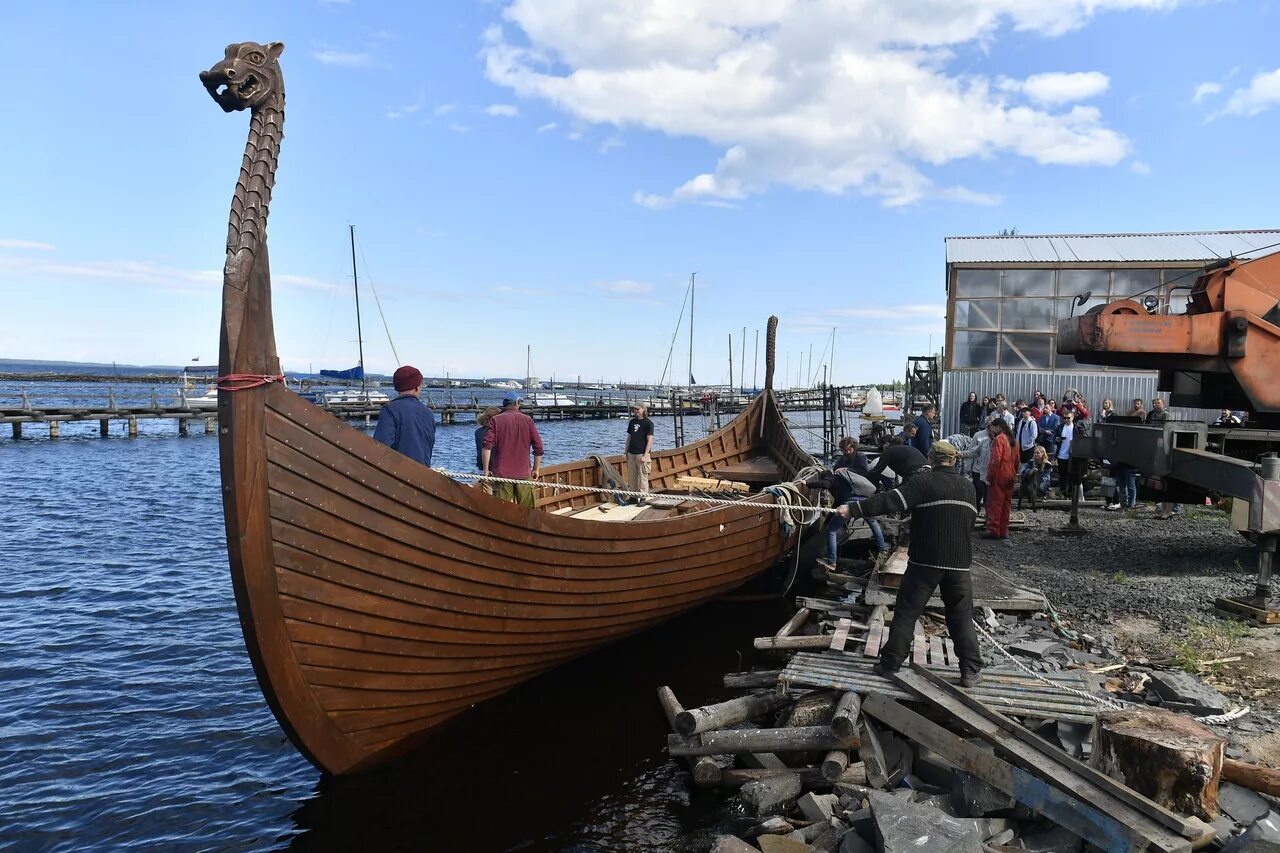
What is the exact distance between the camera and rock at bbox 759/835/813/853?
13.7 ft

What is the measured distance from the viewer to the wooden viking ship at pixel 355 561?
14.8ft

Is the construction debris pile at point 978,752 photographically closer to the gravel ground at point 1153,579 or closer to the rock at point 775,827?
the rock at point 775,827

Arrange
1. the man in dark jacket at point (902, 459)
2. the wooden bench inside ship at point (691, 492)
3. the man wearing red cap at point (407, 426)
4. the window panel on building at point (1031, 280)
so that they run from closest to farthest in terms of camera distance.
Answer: the man wearing red cap at point (407, 426) → the man in dark jacket at point (902, 459) → the wooden bench inside ship at point (691, 492) → the window panel on building at point (1031, 280)

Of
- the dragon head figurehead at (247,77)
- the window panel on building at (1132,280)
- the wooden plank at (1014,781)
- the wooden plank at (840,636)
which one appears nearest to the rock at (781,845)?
the wooden plank at (1014,781)

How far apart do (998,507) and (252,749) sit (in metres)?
9.33

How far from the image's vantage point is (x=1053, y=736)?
4746 mm

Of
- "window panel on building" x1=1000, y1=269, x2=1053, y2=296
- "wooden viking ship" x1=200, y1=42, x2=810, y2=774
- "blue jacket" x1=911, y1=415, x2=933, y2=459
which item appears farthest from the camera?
"window panel on building" x1=1000, y1=269, x2=1053, y2=296

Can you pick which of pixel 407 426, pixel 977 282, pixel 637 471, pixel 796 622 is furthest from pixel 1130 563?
pixel 977 282

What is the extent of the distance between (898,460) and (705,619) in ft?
10.4

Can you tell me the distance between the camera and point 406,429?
5699 mm

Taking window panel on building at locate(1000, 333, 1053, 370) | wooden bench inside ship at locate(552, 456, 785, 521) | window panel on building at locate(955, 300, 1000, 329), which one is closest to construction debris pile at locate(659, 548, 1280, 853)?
wooden bench inside ship at locate(552, 456, 785, 521)

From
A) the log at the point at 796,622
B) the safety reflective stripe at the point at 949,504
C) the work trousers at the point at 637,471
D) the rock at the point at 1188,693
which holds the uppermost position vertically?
the safety reflective stripe at the point at 949,504

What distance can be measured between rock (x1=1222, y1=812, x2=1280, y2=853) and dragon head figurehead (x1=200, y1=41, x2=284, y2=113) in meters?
6.10

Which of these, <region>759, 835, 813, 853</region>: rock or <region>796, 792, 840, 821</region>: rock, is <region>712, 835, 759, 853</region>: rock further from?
<region>796, 792, 840, 821</region>: rock
